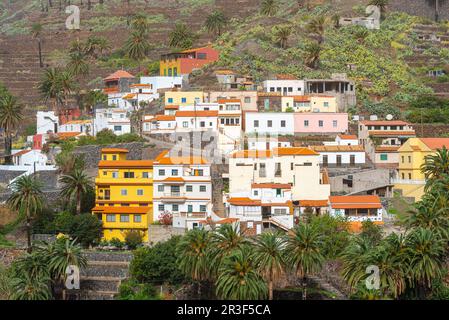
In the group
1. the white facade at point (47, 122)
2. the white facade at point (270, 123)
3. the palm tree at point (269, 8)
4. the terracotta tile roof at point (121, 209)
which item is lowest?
the terracotta tile roof at point (121, 209)

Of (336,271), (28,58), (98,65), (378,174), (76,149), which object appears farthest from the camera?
(28,58)

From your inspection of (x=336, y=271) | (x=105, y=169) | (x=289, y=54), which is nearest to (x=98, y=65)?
(x=289, y=54)

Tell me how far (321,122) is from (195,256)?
77.9 ft

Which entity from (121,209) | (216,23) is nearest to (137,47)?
(216,23)

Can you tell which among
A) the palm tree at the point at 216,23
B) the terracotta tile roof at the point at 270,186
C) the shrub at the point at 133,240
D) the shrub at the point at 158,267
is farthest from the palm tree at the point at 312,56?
the shrub at the point at 158,267

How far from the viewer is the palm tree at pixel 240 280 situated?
49938mm

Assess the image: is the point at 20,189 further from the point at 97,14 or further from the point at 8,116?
the point at 97,14

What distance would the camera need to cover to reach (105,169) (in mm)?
62875

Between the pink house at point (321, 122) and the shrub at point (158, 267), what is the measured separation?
20363 millimetres

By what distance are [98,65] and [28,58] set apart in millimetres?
11553

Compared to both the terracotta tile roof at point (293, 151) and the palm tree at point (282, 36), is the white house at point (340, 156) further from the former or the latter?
the palm tree at point (282, 36)

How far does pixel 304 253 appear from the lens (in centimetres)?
5206

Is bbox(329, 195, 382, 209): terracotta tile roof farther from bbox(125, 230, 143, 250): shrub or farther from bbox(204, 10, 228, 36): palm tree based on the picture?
bbox(204, 10, 228, 36): palm tree

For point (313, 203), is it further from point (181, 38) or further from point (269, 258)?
point (181, 38)
